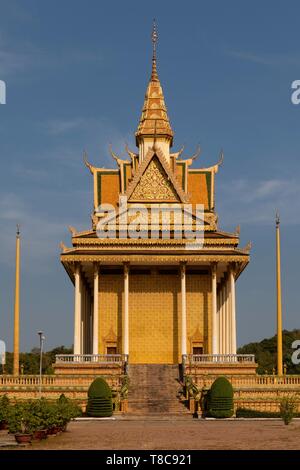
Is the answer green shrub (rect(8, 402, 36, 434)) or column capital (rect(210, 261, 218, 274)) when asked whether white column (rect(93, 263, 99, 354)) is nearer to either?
column capital (rect(210, 261, 218, 274))

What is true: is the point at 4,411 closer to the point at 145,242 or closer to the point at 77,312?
the point at 77,312

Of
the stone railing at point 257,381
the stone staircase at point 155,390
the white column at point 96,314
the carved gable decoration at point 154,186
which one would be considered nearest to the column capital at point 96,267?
the white column at point 96,314

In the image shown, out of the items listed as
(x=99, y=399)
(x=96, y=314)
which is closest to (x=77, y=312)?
(x=96, y=314)

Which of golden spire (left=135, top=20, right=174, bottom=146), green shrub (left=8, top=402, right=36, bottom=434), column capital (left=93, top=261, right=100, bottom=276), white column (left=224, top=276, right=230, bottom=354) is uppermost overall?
golden spire (left=135, top=20, right=174, bottom=146)

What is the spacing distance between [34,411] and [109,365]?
22.9 m

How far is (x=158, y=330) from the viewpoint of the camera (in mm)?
55875

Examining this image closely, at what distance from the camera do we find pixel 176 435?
2859cm

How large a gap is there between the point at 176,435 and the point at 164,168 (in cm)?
3260

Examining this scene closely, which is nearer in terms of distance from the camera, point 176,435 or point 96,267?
point 176,435

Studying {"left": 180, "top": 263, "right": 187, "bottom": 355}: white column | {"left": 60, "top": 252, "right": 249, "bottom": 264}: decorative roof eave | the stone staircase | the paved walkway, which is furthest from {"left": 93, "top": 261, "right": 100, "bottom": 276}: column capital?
the paved walkway

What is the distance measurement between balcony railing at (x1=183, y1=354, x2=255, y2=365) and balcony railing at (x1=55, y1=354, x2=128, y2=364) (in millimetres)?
3644

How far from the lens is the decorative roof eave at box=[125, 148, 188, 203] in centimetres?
5869

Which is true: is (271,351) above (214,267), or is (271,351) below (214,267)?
below
